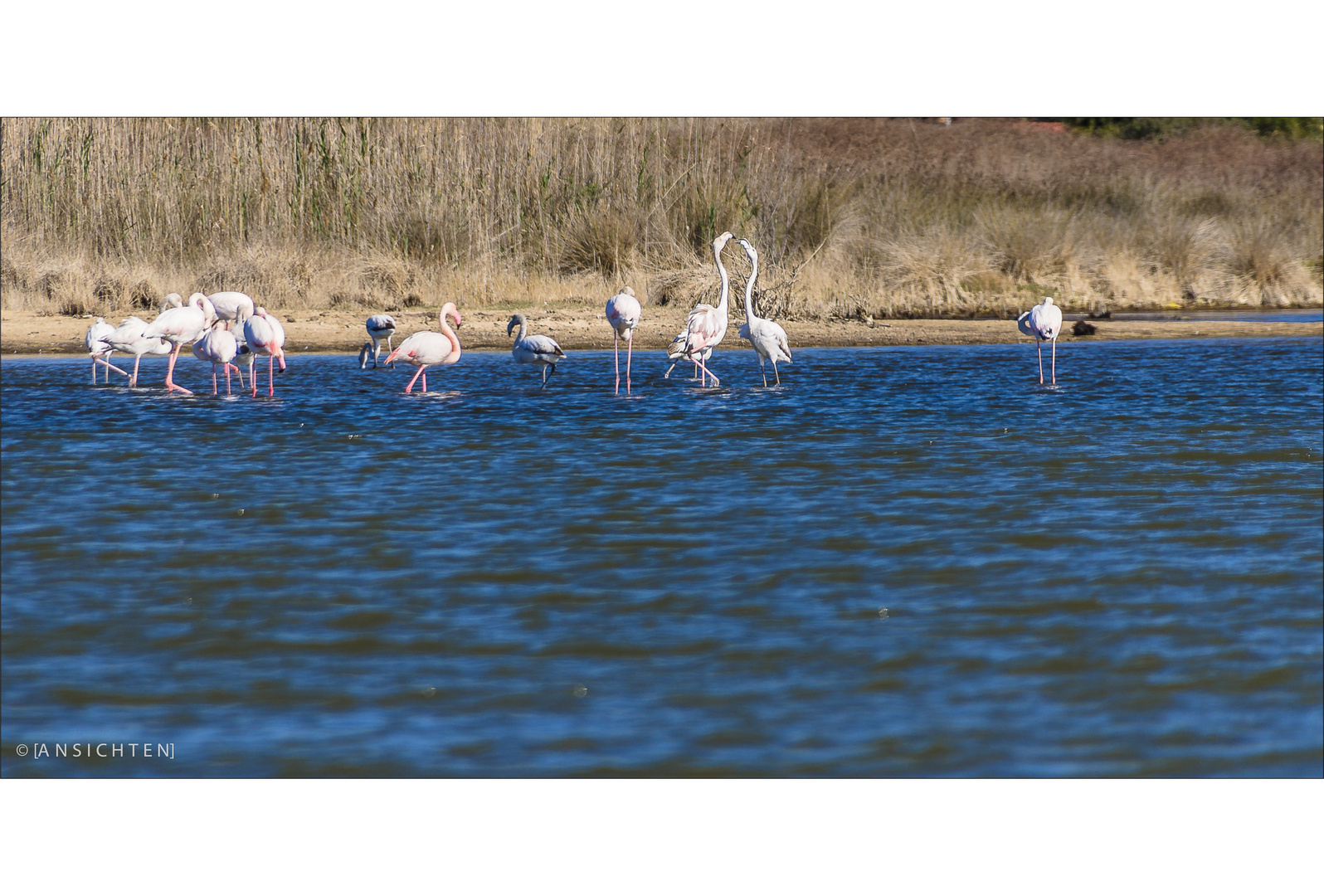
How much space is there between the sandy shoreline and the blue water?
14.2 ft

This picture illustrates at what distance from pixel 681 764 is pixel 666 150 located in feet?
46.9

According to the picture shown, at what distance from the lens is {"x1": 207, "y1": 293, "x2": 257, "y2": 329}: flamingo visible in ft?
46.6

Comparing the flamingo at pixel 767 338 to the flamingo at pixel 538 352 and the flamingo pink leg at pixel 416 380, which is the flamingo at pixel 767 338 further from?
the flamingo pink leg at pixel 416 380

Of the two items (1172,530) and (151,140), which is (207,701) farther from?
(151,140)

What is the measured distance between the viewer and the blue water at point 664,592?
471cm

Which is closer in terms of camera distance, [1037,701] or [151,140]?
[1037,701]

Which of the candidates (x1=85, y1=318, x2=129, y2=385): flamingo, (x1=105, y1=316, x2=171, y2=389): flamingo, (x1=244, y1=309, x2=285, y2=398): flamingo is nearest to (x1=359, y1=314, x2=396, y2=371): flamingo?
(x1=244, y1=309, x2=285, y2=398): flamingo

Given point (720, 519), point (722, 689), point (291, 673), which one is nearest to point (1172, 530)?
point (720, 519)

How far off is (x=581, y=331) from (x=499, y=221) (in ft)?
7.60

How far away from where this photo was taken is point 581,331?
16.9 metres

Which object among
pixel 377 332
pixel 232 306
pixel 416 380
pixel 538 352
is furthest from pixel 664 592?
pixel 232 306

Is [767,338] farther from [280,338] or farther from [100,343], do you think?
[100,343]

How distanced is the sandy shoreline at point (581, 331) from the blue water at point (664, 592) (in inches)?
170
